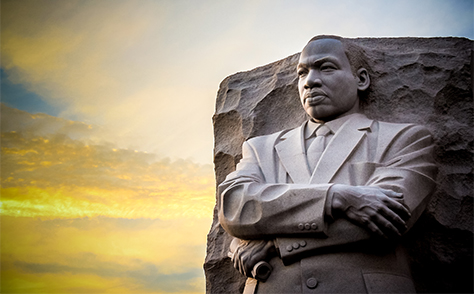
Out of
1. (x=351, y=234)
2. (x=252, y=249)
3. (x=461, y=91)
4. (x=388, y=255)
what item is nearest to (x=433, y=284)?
(x=388, y=255)

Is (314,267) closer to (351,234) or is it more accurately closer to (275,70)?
(351,234)

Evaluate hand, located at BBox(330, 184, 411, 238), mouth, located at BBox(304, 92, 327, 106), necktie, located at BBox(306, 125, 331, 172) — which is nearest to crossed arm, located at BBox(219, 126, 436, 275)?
hand, located at BBox(330, 184, 411, 238)

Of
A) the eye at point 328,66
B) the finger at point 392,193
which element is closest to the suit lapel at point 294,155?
the eye at point 328,66

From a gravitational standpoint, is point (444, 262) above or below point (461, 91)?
below

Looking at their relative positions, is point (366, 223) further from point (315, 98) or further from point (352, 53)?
point (352, 53)

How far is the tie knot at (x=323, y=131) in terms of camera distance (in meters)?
5.20

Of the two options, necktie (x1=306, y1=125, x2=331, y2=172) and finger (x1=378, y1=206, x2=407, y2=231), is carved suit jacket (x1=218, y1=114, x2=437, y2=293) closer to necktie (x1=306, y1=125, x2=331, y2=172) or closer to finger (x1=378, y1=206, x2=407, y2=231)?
necktie (x1=306, y1=125, x2=331, y2=172)

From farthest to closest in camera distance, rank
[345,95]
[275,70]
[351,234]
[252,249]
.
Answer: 1. [275,70]
2. [345,95]
3. [252,249]
4. [351,234]

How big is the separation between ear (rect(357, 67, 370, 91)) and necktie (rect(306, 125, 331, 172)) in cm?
72

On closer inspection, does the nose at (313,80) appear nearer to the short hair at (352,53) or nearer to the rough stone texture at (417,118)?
the short hair at (352,53)

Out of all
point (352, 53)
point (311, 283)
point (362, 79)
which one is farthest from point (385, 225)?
point (352, 53)

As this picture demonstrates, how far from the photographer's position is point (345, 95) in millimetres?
5293

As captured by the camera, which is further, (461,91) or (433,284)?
(461,91)

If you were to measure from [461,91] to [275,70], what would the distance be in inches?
92.2
